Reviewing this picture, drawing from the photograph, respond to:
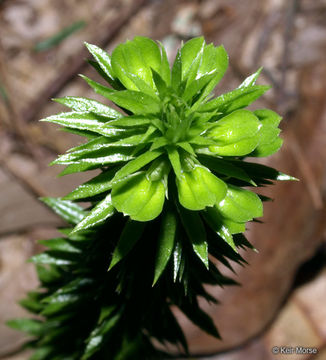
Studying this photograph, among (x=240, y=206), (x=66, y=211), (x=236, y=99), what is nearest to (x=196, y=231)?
(x=240, y=206)

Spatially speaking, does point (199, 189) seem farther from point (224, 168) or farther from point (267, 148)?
point (267, 148)

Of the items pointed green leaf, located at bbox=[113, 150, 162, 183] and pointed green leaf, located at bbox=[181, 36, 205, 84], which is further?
pointed green leaf, located at bbox=[181, 36, 205, 84]

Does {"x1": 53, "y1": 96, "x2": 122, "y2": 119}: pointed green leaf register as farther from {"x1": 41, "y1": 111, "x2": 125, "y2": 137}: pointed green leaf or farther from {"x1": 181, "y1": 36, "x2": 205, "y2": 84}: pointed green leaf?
{"x1": 181, "y1": 36, "x2": 205, "y2": 84}: pointed green leaf

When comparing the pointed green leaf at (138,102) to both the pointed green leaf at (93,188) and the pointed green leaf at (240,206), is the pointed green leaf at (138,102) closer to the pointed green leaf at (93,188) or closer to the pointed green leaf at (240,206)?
the pointed green leaf at (93,188)

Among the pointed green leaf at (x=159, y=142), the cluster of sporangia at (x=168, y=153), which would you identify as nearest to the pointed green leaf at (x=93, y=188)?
the cluster of sporangia at (x=168, y=153)

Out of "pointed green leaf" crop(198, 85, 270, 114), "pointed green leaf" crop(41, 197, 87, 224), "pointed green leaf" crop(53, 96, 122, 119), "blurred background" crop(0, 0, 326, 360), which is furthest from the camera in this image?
"blurred background" crop(0, 0, 326, 360)

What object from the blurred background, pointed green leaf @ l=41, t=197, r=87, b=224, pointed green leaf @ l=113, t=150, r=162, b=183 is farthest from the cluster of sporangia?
the blurred background

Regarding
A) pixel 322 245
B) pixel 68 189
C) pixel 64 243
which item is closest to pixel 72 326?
pixel 64 243
